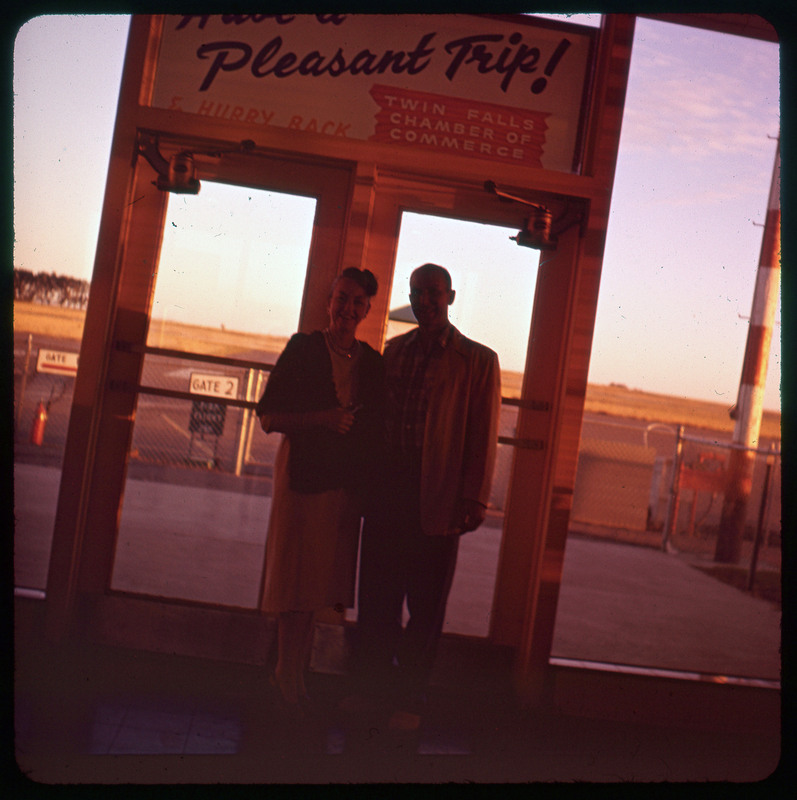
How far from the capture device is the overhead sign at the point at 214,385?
11.3 feet

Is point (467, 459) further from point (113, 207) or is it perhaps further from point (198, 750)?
point (113, 207)

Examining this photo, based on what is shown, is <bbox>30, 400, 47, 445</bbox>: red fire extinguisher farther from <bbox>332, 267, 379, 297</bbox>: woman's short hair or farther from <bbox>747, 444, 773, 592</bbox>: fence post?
<bbox>747, 444, 773, 592</bbox>: fence post

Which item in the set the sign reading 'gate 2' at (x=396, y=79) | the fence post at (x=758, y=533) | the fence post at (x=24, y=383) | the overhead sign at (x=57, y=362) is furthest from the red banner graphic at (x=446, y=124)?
the fence post at (x=758, y=533)

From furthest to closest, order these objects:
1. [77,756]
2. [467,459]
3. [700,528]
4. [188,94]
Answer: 1. [700,528]
2. [188,94]
3. [467,459]
4. [77,756]

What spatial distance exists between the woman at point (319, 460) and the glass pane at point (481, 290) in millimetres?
506

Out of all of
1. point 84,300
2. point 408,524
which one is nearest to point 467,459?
point 408,524

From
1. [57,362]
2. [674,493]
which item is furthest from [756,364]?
[57,362]

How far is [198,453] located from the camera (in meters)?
3.59

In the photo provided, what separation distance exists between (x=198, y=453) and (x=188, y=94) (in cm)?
164

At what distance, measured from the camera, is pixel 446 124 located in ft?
11.3

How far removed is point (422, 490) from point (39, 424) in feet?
7.58

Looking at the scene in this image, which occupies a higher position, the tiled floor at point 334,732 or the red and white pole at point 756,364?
the red and white pole at point 756,364

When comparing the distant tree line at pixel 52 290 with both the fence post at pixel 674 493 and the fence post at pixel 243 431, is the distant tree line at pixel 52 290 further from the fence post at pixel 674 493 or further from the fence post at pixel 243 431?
the fence post at pixel 674 493

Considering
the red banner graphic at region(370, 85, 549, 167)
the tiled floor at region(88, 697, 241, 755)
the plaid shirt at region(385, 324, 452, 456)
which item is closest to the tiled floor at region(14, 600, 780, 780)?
the tiled floor at region(88, 697, 241, 755)
